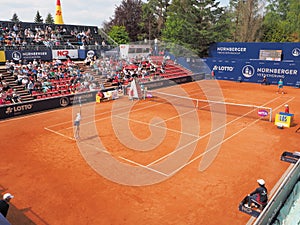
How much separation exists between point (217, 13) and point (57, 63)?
33058 mm

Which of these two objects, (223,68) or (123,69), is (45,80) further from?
(223,68)

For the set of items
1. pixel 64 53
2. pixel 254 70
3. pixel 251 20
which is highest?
pixel 251 20

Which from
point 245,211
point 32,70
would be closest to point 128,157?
point 245,211

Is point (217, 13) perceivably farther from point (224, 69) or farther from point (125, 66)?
point (125, 66)

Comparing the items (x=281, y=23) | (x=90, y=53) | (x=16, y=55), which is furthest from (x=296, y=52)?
(x=281, y=23)

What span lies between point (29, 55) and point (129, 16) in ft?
130

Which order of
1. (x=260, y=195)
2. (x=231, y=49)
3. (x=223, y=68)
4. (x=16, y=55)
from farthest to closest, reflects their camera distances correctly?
(x=223, y=68), (x=231, y=49), (x=16, y=55), (x=260, y=195)

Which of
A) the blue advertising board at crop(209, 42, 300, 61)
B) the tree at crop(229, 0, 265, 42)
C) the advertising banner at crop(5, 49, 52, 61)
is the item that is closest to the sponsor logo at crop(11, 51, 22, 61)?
the advertising banner at crop(5, 49, 52, 61)

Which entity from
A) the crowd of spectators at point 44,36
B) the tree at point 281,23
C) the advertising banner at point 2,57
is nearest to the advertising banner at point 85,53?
the crowd of spectators at point 44,36

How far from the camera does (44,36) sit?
115 ft

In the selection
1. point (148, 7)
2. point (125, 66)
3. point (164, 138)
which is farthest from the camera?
point (148, 7)

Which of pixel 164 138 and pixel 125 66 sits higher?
pixel 125 66

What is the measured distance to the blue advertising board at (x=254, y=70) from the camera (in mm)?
36219

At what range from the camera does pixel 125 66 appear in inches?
1454
